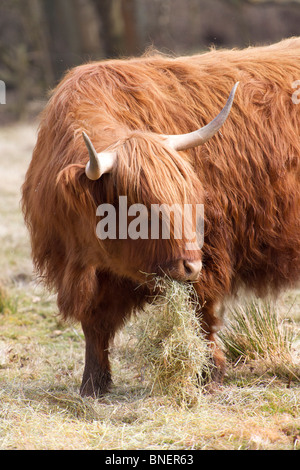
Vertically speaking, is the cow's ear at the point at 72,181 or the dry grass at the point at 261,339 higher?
the cow's ear at the point at 72,181

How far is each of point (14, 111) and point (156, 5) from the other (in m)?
4.73

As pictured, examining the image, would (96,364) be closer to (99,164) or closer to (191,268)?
(191,268)

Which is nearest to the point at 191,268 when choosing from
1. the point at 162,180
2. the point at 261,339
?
the point at 162,180

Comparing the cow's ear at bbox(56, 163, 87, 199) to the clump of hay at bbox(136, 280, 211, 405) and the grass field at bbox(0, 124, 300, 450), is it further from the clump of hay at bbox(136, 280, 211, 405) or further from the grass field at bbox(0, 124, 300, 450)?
the grass field at bbox(0, 124, 300, 450)

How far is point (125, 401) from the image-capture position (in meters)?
3.62

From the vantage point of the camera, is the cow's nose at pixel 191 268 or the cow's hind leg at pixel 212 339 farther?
the cow's hind leg at pixel 212 339

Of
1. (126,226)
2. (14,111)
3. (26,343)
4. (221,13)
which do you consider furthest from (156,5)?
(126,226)

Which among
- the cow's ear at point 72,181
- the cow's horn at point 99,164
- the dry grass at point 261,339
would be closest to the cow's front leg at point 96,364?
the dry grass at point 261,339

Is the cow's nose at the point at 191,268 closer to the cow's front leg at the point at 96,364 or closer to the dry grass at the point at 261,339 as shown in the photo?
the cow's front leg at the point at 96,364

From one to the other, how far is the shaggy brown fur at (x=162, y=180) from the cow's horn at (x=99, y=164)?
0.04 metres

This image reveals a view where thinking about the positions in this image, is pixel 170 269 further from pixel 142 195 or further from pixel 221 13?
pixel 221 13

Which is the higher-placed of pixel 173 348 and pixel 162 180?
pixel 162 180

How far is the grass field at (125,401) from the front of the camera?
9.74 feet

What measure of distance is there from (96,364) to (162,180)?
127cm
